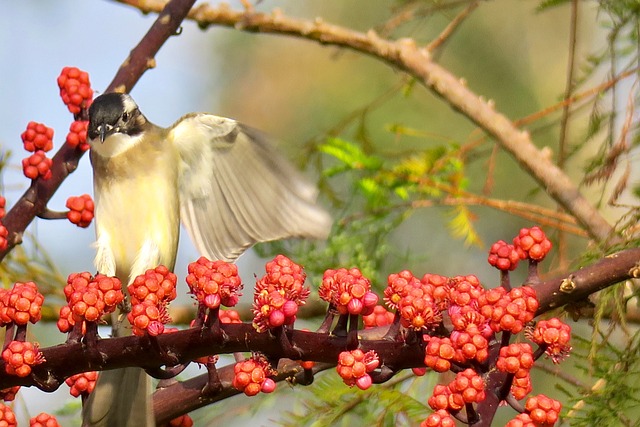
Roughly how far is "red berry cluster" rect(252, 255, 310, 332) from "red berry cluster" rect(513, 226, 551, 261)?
0.49m

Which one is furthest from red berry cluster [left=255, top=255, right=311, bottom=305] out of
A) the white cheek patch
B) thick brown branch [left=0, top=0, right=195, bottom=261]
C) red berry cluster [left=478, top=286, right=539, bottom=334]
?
the white cheek patch

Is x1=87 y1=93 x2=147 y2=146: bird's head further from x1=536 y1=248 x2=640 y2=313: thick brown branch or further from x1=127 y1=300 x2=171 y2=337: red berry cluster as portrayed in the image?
x1=536 y1=248 x2=640 y2=313: thick brown branch

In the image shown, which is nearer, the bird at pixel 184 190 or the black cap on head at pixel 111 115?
the black cap on head at pixel 111 115

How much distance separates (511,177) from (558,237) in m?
3.41

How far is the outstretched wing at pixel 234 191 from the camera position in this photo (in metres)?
3.51

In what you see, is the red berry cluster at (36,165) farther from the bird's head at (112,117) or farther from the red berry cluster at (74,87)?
the bird's head at (112,117)

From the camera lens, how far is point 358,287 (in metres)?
1.92

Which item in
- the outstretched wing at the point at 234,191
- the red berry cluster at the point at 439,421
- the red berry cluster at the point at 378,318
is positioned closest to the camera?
the red berry cluster at the point at 439,421

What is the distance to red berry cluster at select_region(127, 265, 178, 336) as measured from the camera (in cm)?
193

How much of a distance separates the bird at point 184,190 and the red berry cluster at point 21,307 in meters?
1.44

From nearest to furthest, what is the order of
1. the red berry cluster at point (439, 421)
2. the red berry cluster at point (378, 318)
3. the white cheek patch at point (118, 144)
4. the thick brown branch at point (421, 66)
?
1. the red berry cluster at point (439, 421)
2. the red berry cluster at point (378, 318)
3. the thick brown branch at point (421, 66)
4. the white cheek patch at point (118, 144)

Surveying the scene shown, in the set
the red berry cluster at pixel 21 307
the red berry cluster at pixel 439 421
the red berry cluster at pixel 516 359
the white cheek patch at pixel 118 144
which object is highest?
the white cheek patch at pixel 118 144

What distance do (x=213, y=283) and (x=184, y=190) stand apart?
214cm

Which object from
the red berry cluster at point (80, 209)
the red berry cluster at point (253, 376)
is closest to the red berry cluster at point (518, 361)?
the red berry cluster at point (253, 376)
